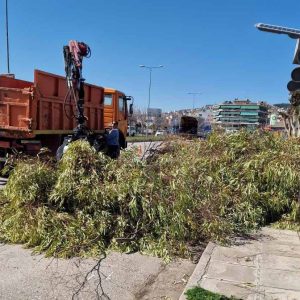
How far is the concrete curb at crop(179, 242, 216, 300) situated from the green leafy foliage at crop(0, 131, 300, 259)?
30 cm

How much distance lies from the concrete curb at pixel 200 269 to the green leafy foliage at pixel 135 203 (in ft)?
0.99

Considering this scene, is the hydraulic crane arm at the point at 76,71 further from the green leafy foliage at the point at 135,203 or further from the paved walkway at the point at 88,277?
the paved walkway at the point at 88,277

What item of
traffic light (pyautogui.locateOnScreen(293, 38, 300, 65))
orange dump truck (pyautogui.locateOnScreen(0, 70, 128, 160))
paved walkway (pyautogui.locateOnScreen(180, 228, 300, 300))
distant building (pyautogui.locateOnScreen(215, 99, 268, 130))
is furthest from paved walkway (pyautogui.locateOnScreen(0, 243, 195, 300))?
orange dump truck (pyautogui.locateOnScreen(0, 70, 128, 160))

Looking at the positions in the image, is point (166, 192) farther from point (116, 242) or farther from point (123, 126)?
point (123, 126)

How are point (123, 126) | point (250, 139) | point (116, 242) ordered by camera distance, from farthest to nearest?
1. point (123, 126)
2. point (250, 139)
3. point (116, 242)

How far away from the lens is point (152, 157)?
8.56 metres

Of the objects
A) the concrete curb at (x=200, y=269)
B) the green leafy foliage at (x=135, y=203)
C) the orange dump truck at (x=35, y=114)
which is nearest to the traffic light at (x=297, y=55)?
the green leafy foliage at (x=135, y=203)

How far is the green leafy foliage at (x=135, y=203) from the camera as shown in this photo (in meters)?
Answer: 6.24

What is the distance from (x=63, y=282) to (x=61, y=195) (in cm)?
171

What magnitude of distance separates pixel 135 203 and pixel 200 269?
59.1 inches

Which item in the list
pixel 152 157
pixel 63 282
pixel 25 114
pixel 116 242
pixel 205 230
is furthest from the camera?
pixel 25 114

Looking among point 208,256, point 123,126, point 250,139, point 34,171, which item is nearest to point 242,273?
point 208,256

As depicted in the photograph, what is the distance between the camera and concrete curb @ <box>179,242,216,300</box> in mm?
4809

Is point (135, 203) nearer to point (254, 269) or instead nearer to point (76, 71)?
point (254, 269)
